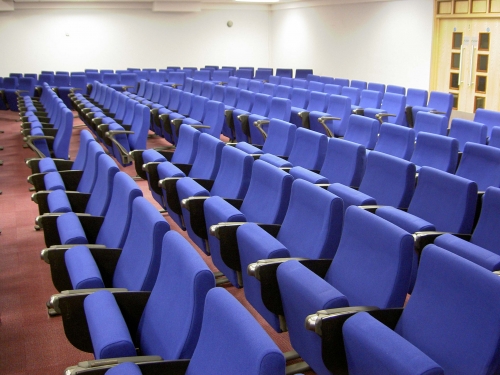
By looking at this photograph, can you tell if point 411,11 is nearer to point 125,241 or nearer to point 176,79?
point 176,79

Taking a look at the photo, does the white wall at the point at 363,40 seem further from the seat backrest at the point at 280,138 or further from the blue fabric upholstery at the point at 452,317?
the blue fabric upholstery at the point at 452,317

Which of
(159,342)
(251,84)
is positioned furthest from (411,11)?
(159,342)

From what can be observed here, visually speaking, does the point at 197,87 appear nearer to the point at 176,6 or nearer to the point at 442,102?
the point at 442,102

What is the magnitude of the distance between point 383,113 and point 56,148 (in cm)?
409

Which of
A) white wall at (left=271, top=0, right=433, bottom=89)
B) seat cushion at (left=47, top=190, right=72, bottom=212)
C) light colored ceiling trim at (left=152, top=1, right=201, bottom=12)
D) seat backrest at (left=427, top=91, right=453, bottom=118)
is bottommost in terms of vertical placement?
seat cushion at (left=47, top=190, right=72, bottom=212)

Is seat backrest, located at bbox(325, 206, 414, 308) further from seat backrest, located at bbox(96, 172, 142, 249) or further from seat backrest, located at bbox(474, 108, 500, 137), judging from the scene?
seat backrest, located at bbox(474, 108, 500, 137)

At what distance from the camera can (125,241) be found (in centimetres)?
291

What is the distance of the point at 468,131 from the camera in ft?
17.2

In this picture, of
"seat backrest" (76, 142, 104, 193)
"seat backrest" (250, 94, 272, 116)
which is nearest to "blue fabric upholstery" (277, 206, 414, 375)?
"seat backrest" (76, 142, 104, 193)

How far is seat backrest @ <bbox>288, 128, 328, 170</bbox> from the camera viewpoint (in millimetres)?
4605

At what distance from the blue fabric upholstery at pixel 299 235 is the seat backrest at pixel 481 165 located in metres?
1.61

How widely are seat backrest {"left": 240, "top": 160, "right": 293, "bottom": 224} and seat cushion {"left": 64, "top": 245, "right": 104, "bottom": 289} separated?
1.14m

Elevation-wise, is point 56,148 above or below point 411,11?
below

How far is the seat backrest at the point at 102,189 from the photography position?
361 cm
